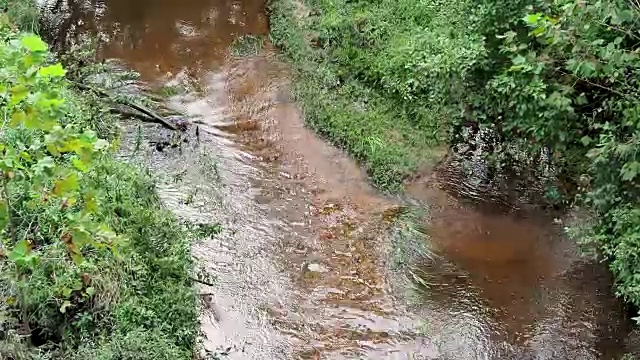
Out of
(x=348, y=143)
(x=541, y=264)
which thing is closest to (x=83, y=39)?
(x=348, y=143)

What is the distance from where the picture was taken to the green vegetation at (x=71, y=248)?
4508 millimetres

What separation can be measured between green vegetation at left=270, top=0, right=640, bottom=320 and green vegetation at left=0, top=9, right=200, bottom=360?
11.3ft

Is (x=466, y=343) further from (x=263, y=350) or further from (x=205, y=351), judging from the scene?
(x=205, y=351)

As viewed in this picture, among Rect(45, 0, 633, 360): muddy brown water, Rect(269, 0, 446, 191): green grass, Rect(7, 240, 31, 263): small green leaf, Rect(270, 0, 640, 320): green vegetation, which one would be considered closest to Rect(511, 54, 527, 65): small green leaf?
Rect(270, 0, 640, 320): green vegetation

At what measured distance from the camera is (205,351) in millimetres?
7137

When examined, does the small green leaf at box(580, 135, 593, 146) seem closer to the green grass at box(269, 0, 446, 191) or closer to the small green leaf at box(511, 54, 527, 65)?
the small green leaf at box(511, 54, 527, 65)

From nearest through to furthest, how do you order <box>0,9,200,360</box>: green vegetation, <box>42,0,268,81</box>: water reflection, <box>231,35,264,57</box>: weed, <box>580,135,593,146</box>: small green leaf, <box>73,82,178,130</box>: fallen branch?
<box>0,9,200,360</box>: green vegetation → <box>580,135,593,146</box>: small green leaf → <box>73,82,178,130</box>: fallen branch → <box>42,0,268,81</box>: water reflection → <box>231,35,264,57</box>: weed

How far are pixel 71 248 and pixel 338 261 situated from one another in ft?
13.0

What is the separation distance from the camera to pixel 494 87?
24.6ft

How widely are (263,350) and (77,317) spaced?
6.33 ft

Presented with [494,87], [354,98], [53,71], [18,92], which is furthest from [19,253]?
[354,98]

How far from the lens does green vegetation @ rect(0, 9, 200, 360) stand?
4.51m

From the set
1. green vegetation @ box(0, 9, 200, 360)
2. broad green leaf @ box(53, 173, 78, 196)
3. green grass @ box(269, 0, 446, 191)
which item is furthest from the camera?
green grass @ box(269, 0, 446, 191)

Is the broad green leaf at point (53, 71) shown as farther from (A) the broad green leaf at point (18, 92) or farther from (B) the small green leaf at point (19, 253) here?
(B) the small green leaf at point (19, 253)
